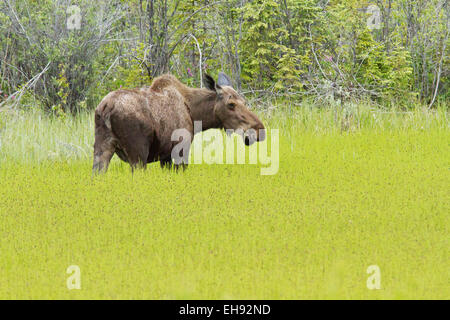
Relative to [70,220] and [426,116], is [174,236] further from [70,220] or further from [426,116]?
[426,116]

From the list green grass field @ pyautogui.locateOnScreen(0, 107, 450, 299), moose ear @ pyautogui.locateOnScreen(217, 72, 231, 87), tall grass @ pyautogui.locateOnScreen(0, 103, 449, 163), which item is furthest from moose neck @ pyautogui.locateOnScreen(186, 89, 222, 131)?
tall grass @ pyautogui.locateOnScreen(0, 103, 449, 163)

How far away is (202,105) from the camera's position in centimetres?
884

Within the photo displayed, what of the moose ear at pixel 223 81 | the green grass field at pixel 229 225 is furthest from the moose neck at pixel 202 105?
the green grass field at pixel 229 225

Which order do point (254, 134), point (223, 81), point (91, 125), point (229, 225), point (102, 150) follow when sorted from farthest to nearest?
point (91, 125), point (223, 81), point (254, 134), point (102, 150), point (229, 225)

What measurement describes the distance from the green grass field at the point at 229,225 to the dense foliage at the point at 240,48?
3444 millimetres

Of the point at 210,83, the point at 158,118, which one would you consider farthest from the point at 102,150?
the point at 210,83

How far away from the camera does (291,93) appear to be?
14.0m

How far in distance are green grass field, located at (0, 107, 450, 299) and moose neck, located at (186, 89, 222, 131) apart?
0.81 m

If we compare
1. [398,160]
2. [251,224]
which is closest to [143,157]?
[251,224]

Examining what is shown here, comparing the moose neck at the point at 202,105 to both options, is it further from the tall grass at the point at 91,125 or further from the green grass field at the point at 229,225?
the tall grass at the point at 91,125

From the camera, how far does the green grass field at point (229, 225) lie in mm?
4410

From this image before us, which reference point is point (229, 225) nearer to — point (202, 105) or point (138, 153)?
point (138, 153)

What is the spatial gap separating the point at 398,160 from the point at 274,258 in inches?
205

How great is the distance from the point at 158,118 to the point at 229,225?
2536 mm
